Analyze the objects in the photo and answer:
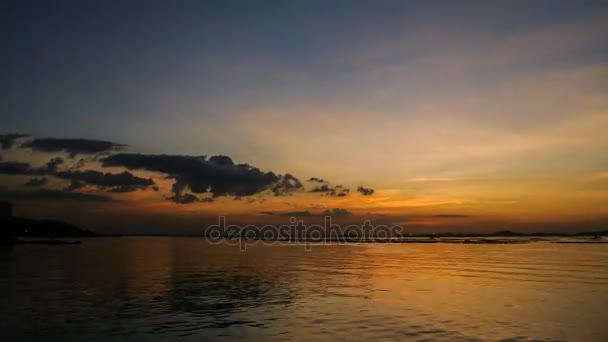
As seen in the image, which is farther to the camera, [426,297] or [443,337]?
[426,297]

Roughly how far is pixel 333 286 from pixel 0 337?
95.1 feet

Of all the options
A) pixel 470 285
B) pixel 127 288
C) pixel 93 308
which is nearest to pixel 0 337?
pixel 93 308

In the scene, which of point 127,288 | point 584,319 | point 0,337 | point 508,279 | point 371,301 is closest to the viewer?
point 0,337

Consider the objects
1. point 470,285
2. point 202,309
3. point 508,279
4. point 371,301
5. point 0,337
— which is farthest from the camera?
point 508,279

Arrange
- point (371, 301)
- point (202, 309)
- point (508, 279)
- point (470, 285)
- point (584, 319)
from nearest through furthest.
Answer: point (584, 319) → point (202, 309) → point (371, 301) → point (470, 285) → point (508, 279)

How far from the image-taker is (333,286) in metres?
46.5

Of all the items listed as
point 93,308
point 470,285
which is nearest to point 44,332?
point 93,308

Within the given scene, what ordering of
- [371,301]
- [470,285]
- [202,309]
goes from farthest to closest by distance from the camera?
[470,285]
[371,301]
[202,309]

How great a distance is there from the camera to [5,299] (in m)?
37.3

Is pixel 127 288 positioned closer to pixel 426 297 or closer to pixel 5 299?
pixel 5 299

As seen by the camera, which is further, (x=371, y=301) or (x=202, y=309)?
(x=371, y=301)

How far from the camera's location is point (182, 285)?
47.3m

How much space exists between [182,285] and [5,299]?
15.3m

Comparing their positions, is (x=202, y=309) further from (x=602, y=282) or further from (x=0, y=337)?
(x=602, y=282)
